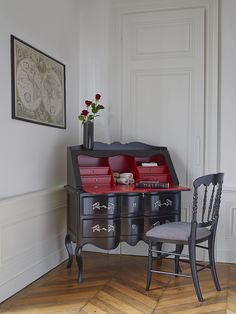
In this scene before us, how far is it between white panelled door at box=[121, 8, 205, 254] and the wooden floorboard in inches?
25.7

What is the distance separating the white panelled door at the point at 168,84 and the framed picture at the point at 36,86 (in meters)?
0.71

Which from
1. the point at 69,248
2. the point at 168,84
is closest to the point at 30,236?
the point at 69,248

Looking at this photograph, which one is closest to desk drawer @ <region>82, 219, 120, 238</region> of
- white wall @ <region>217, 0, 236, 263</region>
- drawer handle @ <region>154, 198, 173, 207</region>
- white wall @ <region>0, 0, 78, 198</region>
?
drawer handle @ <region>154, 198, 173, 207</region>

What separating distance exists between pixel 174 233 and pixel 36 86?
1.59 meters

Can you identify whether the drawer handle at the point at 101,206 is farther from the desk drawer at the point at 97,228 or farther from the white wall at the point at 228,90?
the white wall at the point at 228,90

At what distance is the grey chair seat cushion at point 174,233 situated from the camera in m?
2.65

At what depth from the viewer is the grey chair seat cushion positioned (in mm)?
2650

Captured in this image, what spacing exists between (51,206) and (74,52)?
1.57 metres

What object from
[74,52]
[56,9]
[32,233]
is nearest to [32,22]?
[56,9]

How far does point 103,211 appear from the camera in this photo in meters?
2.87

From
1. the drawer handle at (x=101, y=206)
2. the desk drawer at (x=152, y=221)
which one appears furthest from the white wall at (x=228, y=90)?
the drawer handle at (x=101, y=206)

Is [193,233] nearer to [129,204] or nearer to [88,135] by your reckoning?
[129,204]

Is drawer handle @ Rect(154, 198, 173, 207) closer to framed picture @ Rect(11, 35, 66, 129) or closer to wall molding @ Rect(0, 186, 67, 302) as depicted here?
wall molding @ Rect(0, 186, 67, 302)

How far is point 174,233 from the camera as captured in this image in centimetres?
267
